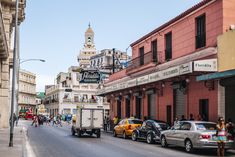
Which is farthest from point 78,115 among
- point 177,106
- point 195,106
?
point 195,106

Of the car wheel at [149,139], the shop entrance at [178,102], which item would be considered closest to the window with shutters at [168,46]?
the shop entrance at [178,102]

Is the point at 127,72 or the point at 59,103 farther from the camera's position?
the point at 59,103

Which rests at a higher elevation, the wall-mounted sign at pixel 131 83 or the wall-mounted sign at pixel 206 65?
the wall-mounted sign at pixel 206 65

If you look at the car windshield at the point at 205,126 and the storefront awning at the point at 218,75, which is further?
the storefront awning at the point at 218,75

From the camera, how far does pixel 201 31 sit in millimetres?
26844

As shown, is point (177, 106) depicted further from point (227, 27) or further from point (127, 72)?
point (127, 72)

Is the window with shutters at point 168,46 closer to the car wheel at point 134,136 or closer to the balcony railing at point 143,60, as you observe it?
the balcony railing at point 143,60

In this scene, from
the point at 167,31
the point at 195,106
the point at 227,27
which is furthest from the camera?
the point at 167,31

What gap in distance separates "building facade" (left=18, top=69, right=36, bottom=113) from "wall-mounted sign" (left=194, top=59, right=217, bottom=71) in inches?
4101

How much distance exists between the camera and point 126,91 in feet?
135

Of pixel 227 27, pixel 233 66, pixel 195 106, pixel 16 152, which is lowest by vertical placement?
pixel 16 152

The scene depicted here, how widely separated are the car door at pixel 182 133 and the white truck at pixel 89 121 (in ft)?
34.4

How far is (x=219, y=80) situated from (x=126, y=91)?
60.4 ft

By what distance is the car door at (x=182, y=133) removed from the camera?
19.7 metres
